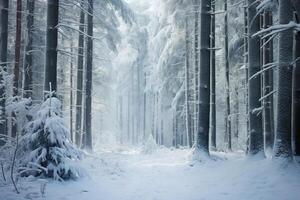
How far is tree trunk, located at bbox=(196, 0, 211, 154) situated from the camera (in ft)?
40.8

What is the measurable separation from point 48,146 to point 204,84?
684 cm

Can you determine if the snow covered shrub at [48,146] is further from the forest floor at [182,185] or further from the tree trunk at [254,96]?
the tree trunk at [254,96]

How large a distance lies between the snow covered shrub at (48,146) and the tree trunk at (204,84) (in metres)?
5.60

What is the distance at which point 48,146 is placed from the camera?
325 inches

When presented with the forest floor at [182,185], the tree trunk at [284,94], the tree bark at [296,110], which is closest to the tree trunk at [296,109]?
the tree bark at [296,110]

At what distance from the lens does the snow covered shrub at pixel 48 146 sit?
26.5ft

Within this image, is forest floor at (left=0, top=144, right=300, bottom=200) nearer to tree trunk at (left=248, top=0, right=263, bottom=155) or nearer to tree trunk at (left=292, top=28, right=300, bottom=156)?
tree trunk at (left=292, top=28, right=300, bottom=156)

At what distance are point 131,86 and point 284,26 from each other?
119 feet

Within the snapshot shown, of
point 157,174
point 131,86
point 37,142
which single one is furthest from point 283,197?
point 131,86

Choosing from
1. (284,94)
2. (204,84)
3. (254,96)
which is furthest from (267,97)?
(284,94)

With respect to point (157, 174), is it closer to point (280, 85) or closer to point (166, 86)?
point (280, 85)

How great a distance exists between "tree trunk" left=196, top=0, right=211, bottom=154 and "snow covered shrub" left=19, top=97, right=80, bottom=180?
18.4ft

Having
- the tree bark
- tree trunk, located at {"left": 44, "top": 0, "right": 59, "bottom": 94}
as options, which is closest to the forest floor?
the tree bark

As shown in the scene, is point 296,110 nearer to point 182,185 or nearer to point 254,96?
point 254,96
